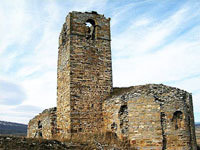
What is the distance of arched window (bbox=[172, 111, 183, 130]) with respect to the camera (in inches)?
420

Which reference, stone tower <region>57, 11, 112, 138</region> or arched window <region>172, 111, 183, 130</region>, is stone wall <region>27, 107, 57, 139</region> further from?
arched window <region>172, 111, 183, 130</region>

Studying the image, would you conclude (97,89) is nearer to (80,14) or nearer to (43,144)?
(80,14)

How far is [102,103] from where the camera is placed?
12.5 metres

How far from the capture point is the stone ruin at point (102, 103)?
1048cm

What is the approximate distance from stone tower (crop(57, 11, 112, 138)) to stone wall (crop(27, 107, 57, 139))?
39 centimetres

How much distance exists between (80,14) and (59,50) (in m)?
2.28

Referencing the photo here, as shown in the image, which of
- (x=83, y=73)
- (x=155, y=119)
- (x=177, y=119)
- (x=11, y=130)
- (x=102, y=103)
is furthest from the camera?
(x=11, y=130)

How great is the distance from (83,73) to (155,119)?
13.5 ft

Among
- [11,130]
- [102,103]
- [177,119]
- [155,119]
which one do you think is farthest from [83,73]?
[11,130]

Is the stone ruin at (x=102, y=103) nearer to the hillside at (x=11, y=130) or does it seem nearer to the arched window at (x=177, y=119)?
the arched window at (x=177, y=119)

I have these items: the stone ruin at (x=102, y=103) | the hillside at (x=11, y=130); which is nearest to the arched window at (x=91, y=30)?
the stone ruin at (x=102, y=103)

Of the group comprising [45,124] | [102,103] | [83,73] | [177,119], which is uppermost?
[83,73]

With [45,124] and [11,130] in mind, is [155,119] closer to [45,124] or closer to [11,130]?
[45,124]

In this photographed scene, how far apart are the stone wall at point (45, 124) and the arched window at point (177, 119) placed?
588cm
